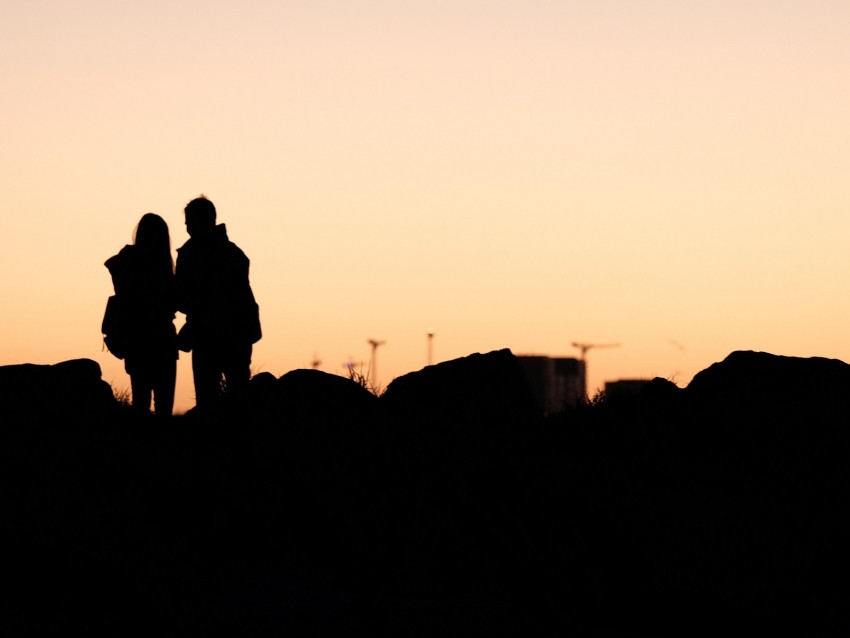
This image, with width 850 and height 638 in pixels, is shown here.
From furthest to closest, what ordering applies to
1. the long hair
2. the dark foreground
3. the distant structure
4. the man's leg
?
the distant structure
the man's leg
the long hair
the dark foreground

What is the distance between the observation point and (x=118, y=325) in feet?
43.6

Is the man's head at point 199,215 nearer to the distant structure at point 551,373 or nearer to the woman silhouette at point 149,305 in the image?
the woman silhouette at point 149,305

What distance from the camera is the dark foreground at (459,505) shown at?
971 cm

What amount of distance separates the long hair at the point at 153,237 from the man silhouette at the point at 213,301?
177 mm

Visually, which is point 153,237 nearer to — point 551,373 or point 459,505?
point 459,505

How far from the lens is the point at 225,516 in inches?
438

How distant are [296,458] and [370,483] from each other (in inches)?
29.0

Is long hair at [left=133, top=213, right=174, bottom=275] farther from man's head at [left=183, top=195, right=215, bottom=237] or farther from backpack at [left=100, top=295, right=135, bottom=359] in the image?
backpack at [left=100, top=295, right=135, bottom=359]

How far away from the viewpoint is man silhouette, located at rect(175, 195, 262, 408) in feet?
42.4

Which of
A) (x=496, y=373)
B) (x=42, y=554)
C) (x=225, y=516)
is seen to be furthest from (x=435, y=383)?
(x=42, y=554)

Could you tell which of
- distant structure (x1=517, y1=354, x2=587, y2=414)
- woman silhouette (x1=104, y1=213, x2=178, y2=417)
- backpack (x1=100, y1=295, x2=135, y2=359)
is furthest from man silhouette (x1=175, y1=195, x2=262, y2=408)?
distant structure (x1=517, y1=354, x2=587, y2=414)

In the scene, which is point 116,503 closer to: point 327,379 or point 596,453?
point 327,379

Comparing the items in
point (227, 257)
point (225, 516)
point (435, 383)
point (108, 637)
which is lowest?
point (108, 637)

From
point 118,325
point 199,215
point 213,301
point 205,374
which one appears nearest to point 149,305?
point 118,325
